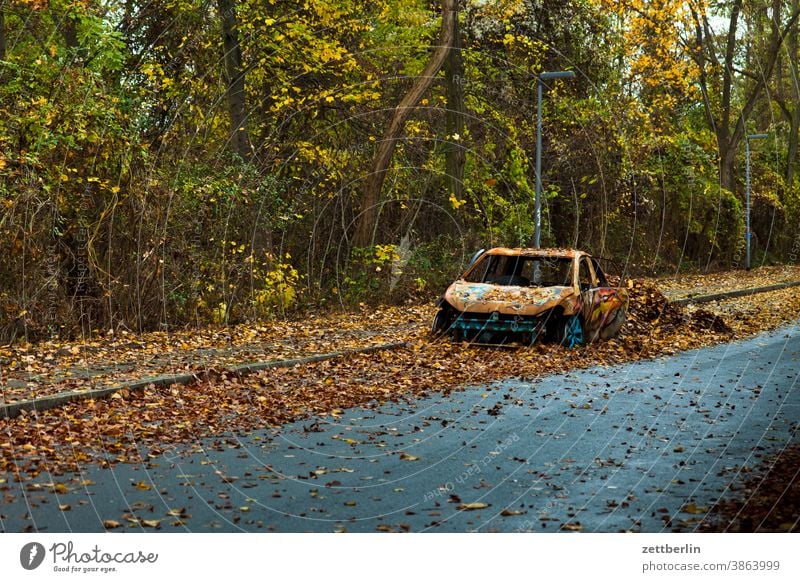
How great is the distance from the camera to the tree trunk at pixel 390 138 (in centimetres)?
2588

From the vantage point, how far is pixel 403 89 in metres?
29.9

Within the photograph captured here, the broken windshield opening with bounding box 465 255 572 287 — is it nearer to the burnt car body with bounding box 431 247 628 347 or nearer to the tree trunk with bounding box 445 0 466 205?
the burnt car body with bounding box 431 247 628 347

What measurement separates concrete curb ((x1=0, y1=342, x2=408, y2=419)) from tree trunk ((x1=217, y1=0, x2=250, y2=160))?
9294mm

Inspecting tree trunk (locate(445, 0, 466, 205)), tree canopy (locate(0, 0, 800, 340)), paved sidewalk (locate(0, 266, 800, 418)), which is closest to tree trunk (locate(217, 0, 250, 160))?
tree canopy (locate(0, 0, 800, 340))

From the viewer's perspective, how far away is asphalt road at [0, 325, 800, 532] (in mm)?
→ 6703

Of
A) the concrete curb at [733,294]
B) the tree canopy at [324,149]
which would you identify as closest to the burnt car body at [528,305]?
the tree canopy at [324,149]

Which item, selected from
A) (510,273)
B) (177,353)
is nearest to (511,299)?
(510,273)

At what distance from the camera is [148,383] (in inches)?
470

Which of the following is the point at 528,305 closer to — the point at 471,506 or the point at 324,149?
the point at 471,506

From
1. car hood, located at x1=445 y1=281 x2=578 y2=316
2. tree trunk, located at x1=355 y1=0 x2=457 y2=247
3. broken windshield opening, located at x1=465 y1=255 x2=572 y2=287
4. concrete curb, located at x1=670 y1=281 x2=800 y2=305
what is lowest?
concrete curb, located at x1=670 y1=281 x2=800 y2=305

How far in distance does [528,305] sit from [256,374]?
4.62 meters

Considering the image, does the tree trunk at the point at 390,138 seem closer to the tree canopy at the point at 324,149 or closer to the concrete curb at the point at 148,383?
the tree canopy at the point at 324,149

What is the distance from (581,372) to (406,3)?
16622 mm
